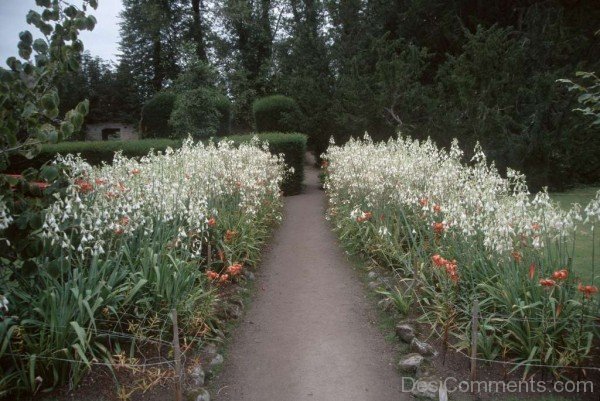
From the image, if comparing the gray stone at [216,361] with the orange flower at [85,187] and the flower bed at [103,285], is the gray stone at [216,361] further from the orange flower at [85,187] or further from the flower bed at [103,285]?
the orange flower at [85,187]

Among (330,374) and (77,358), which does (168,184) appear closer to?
(77,358)

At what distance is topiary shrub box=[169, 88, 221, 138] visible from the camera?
17500mm

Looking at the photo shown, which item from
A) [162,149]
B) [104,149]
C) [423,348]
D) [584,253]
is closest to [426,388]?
[423,348]

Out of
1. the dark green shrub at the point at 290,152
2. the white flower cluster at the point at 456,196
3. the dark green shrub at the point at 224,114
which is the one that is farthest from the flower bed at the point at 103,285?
the dark green shrub at the point at 224,114

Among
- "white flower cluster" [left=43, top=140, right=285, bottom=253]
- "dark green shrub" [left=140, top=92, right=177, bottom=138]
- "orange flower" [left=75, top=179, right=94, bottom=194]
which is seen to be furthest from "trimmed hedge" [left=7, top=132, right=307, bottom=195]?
"orange flower" [left=75, top=179, right=94, bottom=194]

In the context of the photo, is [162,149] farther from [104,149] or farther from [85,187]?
[85,187]

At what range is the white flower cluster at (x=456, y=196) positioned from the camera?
403 centimetres

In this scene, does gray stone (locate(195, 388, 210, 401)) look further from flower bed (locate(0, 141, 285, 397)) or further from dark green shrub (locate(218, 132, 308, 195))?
dark green shrub (locate(218, 132, 308, 195))

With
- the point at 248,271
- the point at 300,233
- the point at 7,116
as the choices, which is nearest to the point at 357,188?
the point at 300,233

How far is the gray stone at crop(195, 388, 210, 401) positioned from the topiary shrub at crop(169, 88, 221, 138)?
14545mm

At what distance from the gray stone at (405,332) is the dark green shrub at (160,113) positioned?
1961cm

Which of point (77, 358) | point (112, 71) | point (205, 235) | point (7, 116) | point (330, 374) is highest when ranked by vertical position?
point (112, 71)

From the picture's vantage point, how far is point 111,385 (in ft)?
11.9

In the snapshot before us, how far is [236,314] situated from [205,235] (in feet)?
→ 5.24
